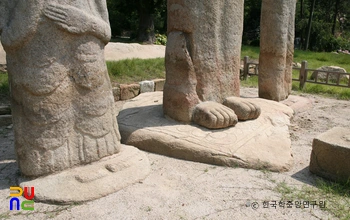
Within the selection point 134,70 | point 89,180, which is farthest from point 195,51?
point 134,70

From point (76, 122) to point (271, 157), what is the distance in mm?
1824

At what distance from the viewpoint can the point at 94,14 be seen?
2.56 metres

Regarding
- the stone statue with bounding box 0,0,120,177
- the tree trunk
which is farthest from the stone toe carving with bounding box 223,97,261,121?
the tree trunk

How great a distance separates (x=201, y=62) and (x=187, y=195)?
1630 mm

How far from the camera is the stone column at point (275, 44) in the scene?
4.86 meters

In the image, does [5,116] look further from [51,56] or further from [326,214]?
[326,214]

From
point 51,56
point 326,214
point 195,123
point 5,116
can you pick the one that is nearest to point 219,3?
point 195,123

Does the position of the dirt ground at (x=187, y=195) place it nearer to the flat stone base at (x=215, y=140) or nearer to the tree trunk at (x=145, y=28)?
the flat stone base at (x=215, y=140)

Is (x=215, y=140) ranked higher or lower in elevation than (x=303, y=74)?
lower

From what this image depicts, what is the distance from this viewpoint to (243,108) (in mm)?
3672

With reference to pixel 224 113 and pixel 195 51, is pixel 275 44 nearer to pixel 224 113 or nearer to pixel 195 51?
pixel 195 51

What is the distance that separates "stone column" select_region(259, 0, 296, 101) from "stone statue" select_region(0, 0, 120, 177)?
10.2ft

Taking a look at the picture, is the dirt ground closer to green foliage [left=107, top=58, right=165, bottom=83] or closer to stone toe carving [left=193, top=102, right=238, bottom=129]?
stone toe carving [left=193, top=102, right=238, bottom=129]

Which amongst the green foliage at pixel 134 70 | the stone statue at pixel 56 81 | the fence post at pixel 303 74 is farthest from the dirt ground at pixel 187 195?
the fence post at pixel 303 74
